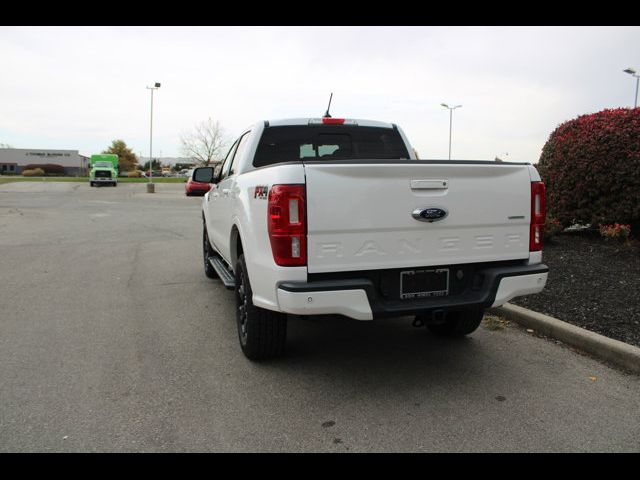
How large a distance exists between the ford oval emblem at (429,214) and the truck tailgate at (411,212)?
2cm

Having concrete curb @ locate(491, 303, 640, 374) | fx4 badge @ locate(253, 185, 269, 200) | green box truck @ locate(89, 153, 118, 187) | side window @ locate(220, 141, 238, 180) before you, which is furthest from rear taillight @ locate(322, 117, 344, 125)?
green box truck @ locate(89, 153, 118, 187)

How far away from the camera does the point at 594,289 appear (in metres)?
5.47

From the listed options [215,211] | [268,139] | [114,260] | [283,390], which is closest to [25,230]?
[114,260]

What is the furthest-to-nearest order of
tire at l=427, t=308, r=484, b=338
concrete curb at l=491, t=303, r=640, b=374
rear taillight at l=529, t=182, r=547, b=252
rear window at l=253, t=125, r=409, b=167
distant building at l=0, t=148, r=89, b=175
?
distant building at l=0, t=148, r=89, b=175 → rear window at l=253, t=125, r=409, b=167 → tire at l=427, t=308, r=484, b=338 → concrete curb at l=491, t=303, r=640, b=374 → rear taillight at l=529, t=182, r=547, b=252

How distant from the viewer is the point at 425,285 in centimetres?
350

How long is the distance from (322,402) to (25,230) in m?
11.7

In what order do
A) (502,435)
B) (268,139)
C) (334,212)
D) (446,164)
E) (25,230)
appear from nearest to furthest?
(502,435) → (334,212) → (446,164) → (268,139) → (25,230)

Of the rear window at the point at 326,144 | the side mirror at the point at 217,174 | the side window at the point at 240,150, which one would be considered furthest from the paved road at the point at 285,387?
the rear window at the point at 326,144

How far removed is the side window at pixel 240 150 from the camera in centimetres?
510

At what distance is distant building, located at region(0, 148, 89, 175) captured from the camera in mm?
98562

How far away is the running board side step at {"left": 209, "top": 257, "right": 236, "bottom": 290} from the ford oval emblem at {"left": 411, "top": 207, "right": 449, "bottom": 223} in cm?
184

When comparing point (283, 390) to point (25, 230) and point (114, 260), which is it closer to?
point (114, 260)

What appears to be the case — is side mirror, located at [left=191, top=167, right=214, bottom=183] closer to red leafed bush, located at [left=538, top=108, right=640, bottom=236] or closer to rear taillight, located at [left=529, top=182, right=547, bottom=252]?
rear taillight, located at [left=529, top=182, right=547, bottom=252]

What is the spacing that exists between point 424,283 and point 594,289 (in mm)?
2991
